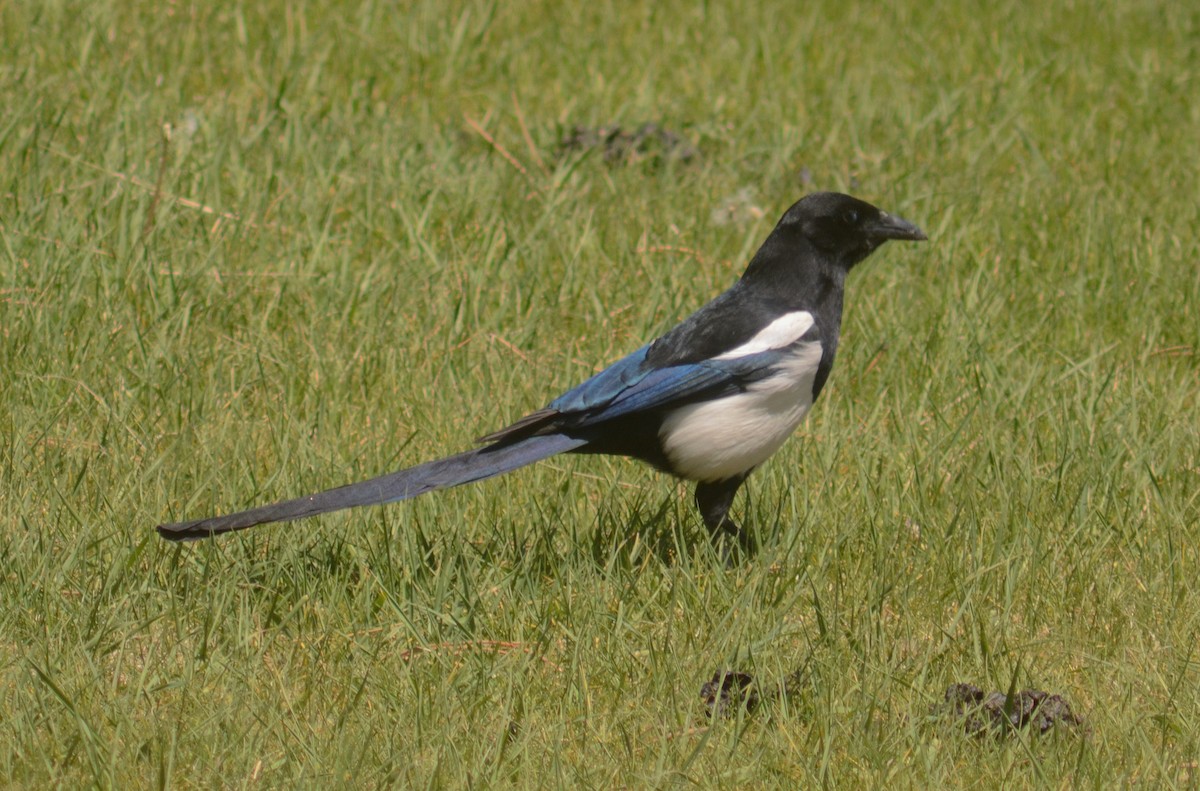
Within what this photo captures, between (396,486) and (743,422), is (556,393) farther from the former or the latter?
(396,486)

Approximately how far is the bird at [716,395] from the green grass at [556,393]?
0.20 metres

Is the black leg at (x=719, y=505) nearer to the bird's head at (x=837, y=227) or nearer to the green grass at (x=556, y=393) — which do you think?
the green grass at (x=556, y=393)

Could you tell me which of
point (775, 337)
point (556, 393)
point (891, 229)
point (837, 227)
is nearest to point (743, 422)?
point (775, 337)

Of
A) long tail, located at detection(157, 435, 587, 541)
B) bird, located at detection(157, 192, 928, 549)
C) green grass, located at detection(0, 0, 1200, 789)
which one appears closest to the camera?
green grass, located at detection(0, 0, 1200, 789)

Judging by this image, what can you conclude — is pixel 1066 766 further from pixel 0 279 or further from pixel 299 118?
pixel 299 118

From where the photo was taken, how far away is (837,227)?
3736mm

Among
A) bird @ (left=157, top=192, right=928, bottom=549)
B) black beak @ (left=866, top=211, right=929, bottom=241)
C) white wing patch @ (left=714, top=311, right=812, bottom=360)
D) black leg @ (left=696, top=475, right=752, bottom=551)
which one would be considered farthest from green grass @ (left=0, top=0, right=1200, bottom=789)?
black beak @ (left=866, top=211, right=929, bottom=241)

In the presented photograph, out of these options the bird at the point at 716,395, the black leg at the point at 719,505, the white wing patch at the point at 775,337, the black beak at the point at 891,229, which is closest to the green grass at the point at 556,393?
the black leg at the point at 719,505

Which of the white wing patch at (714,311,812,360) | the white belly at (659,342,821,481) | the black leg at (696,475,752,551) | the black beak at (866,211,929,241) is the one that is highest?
the black beak at (866,211,929,241)

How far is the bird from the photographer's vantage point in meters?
3.43

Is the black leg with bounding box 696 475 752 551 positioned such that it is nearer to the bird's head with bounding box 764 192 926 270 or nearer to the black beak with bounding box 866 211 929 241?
the bird's head with bounding box 764 192 926 270

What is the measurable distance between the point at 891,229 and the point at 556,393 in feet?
3.37

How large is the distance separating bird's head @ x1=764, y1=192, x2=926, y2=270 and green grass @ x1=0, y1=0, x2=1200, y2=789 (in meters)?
0.52

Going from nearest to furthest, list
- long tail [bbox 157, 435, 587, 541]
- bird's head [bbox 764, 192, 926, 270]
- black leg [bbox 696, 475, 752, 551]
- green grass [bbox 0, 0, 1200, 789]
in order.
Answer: green grass [bbox 0, 0, 1200, 789]
long tail [bbox 157, 435, 587, 541]
black leg [bbox 696, 475, 752, 551]
bird's head [bbox 764, 192, 926, 270]
